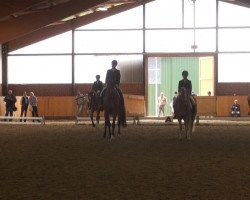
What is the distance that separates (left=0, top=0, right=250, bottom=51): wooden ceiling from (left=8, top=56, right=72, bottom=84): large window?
3.19 ft

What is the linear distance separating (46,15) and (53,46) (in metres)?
5.15

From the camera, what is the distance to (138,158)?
31.4ft

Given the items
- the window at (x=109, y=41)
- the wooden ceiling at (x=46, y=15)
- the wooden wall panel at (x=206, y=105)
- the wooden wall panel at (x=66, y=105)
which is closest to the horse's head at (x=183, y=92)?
the wooden ceiling at (x=46, y=15)

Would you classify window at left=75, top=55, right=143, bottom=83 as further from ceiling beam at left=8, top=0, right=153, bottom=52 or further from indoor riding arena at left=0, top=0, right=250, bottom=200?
ceiling beam at left=8, top=0, right=153, bottom=52

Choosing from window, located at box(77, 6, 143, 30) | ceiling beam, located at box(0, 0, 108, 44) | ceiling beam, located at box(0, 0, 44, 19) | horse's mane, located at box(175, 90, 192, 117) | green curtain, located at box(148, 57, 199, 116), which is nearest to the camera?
horse's mane, located at box(175, 90, 192, 117)

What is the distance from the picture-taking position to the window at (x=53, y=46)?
113 ft

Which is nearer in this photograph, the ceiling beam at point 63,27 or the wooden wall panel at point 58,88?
the ceiling beam at point 63,27

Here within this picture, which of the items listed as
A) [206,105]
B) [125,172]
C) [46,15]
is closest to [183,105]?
[125,172]

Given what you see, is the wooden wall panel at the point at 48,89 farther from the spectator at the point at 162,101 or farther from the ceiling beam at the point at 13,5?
the ceiling beam at the point at 13,5

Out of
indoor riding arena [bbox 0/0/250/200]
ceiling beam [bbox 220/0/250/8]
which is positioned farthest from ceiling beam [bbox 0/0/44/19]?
ceiling beam [bbox 220/0/250/8]

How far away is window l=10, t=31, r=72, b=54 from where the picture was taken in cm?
3450

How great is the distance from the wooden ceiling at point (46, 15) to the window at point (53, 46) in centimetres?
29

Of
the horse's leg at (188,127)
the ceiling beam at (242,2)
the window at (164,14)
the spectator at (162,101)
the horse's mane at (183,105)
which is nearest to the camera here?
the horse's mane at (183,105)

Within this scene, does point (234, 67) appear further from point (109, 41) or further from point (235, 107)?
point (109, 41)
